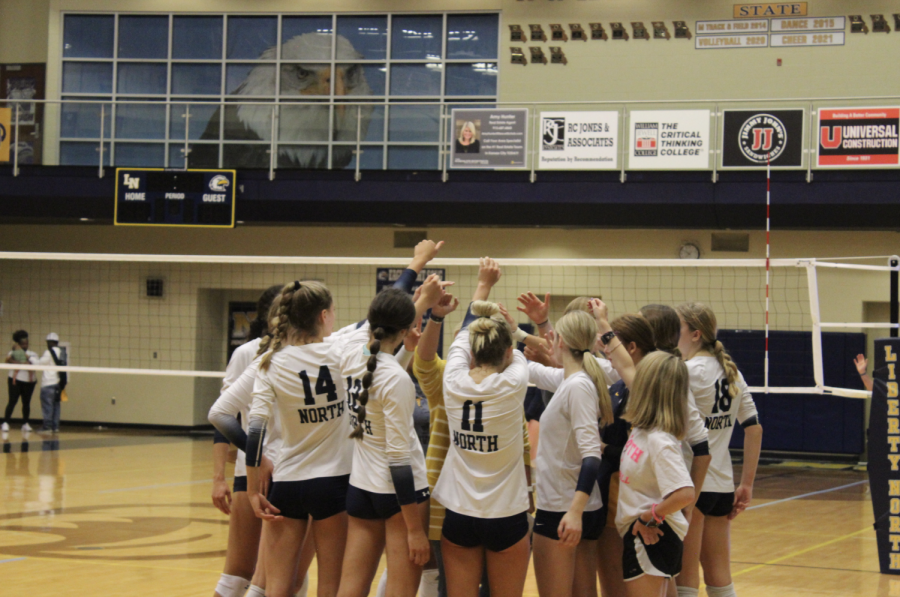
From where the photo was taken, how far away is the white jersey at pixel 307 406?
3.42 metres

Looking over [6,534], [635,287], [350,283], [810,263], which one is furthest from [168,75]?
[810,263]

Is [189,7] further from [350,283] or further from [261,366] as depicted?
[261,366]

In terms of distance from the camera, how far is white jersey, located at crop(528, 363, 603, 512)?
11.0 ft

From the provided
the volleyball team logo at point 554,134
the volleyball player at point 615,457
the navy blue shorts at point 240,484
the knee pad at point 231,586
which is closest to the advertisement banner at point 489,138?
the volleyball team logo at point 554,134

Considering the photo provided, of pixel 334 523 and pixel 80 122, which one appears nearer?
pixel 334 523

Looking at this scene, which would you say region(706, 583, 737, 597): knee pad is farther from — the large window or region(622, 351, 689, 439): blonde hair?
the large window

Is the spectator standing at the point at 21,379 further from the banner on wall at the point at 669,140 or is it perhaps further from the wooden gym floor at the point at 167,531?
the banner on wall at the point at 669,140

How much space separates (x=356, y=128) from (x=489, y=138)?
2.21m

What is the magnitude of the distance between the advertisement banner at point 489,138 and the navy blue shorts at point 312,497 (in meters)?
10.4

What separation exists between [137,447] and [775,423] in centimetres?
990

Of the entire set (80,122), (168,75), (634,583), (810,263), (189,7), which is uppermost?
(189,7)

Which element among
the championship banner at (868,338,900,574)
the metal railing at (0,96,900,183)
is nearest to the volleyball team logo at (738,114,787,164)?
the metal railing at (0,96,900,183)

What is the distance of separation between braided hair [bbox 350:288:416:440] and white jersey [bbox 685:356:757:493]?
4.44 feet

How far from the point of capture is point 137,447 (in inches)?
535
